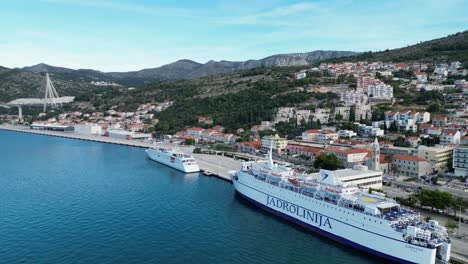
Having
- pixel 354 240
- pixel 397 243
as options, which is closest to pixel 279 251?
pixel 354 240

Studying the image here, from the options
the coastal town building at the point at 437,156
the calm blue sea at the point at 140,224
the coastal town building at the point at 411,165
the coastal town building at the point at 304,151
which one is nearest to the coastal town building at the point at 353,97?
the coastal town building at the point at 304,151

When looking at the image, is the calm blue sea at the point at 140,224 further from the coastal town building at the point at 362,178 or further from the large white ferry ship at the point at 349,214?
the coastal town building at the point at 362,178

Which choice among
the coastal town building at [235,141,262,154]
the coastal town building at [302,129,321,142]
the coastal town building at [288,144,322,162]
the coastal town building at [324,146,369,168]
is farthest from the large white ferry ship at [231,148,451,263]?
the coastal town building at [302,129,321,142]

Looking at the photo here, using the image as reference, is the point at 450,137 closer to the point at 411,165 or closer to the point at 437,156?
the point at 437,156

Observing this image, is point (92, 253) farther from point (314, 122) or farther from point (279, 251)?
point (314, 122)

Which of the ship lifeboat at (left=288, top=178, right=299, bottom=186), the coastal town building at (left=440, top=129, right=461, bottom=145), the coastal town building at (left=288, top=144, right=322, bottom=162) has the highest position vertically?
the coastal town building at (left=440, top=129, right=461, bottom=145)

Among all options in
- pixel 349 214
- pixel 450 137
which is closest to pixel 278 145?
pixel 450 137

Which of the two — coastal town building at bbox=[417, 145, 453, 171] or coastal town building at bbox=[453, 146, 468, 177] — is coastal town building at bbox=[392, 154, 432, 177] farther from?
coastal town building at bbox=[453, 146, 468, 177]
